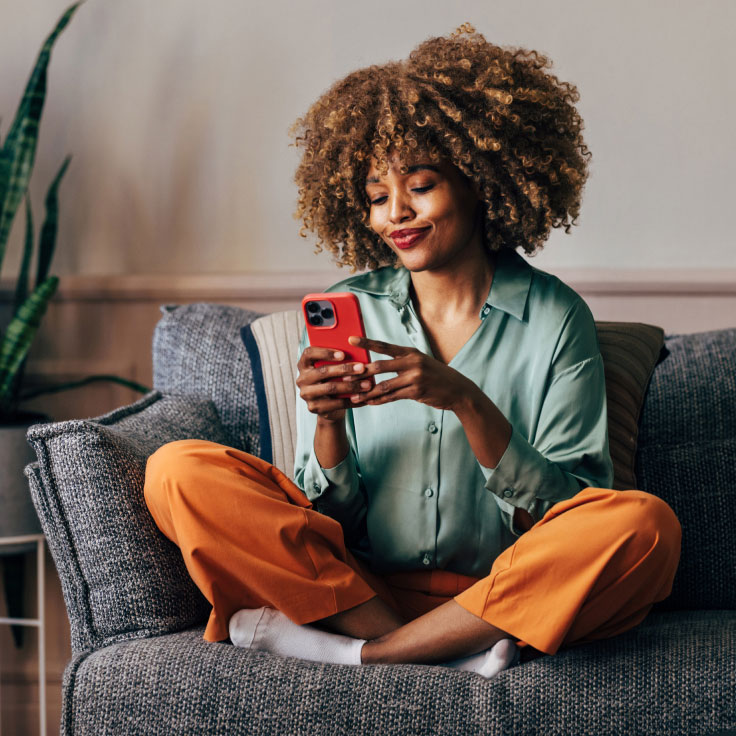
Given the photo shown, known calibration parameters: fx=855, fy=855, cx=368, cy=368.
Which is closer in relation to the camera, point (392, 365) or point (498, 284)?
point (392, 365)

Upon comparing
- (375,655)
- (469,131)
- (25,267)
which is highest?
(469,131)

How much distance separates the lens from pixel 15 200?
183 centimetres

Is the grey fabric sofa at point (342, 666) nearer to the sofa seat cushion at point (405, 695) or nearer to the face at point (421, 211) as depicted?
the sofa seat cushion at point (405, 695)

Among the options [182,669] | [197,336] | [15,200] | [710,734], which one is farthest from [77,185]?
[710,734]

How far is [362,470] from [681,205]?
1057mm

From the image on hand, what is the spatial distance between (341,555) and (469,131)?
619mm

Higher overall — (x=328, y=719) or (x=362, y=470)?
(x=362, y=470)

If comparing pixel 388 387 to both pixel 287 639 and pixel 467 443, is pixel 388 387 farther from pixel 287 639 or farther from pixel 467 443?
pixel 287 639

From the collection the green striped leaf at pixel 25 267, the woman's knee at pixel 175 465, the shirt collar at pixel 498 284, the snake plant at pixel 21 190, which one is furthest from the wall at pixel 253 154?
the woman's knee at pixel 175 465

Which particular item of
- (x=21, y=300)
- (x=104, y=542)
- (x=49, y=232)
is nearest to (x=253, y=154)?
(x=49, y=232)

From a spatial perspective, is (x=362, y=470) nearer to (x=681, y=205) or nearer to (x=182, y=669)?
(x=182, y=669)

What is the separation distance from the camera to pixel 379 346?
105 cm

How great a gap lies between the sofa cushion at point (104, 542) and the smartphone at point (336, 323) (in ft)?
1.08

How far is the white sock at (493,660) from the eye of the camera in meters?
1.05
